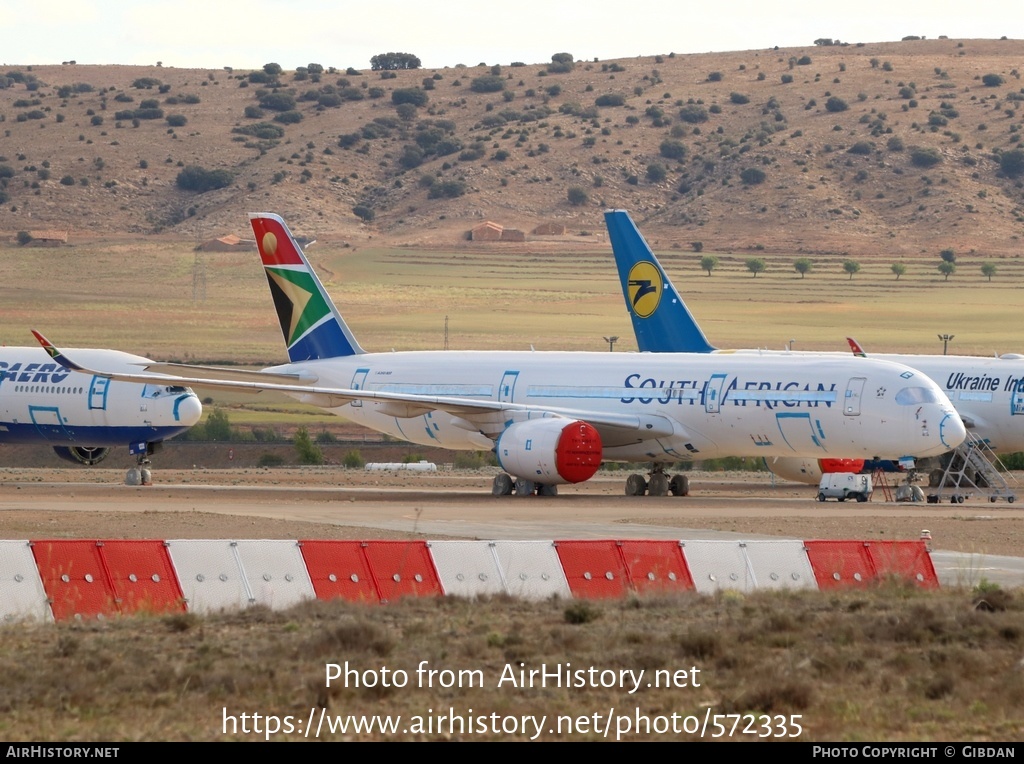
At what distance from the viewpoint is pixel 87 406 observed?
5103cm

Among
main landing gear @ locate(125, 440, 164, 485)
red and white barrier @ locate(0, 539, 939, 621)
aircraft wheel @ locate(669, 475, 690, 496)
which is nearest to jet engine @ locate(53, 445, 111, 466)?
main landing gear @ locate(125, 440, 164, 485)

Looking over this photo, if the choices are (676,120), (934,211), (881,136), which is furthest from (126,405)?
(676,120)

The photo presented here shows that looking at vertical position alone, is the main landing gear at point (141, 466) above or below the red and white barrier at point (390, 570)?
below

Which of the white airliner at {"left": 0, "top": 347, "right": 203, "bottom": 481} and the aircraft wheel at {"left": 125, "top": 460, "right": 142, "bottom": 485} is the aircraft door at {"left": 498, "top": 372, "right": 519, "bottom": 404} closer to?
the white airliner at {"left": 0, "top": 347, "right": 203, "bottom": 481}

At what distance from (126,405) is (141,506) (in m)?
14.6

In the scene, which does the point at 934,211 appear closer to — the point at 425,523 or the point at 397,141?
the point at 397,141

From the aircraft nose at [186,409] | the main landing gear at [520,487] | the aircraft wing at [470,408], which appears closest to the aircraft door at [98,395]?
the aircraft nose at [186,409]

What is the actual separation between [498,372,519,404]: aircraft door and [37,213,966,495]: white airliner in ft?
0.13

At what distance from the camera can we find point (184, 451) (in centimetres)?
7269

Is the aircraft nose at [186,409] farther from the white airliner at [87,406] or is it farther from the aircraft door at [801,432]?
the aircraft door at [801,432]

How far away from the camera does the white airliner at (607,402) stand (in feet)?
128

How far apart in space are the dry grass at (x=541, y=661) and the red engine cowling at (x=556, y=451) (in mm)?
21443

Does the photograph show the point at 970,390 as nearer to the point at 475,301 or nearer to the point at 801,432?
the point at 801,432

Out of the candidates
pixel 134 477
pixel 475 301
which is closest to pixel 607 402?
pixel 134 477
